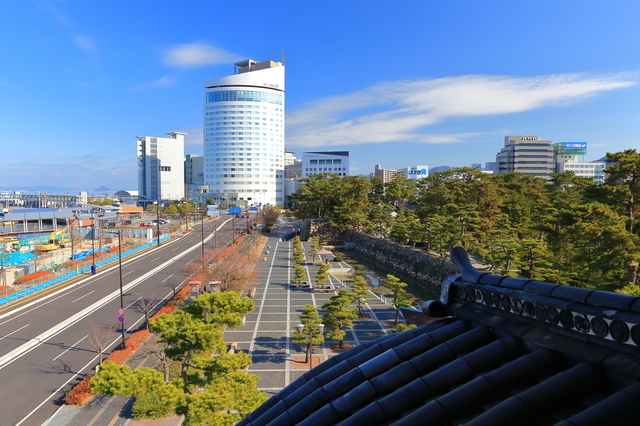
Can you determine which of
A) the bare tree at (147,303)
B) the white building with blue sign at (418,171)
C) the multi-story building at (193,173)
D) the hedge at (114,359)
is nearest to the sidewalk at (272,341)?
the hedge at (114,359)

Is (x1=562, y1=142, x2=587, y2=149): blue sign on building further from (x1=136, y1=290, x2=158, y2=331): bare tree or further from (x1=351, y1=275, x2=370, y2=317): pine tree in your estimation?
(x1=136, y1=290, x2=158, y2=331): bare tree

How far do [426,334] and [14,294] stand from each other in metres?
35.5

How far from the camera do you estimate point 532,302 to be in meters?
4.91

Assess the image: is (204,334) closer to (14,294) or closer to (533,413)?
(533,413)

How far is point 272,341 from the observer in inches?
894

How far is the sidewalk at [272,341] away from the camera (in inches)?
601

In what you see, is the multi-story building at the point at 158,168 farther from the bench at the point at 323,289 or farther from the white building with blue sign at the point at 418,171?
the bench at the point at 323,289

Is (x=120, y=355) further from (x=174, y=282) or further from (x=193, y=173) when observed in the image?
(x=193, y=173)

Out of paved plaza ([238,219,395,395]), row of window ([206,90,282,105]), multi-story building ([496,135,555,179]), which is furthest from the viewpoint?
row of window ([206,90,282,105])

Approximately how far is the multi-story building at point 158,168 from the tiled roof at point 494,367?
155293mm

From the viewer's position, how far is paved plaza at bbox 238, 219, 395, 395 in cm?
1905

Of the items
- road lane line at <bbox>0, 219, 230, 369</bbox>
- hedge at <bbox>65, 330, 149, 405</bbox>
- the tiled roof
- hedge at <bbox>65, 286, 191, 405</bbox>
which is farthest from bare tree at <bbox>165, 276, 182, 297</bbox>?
the tiled roof

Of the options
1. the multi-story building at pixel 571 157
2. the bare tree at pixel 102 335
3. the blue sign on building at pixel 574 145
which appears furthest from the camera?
the multi-story building at pixel 571 157

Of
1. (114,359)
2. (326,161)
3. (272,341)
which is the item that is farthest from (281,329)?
(326,161)
